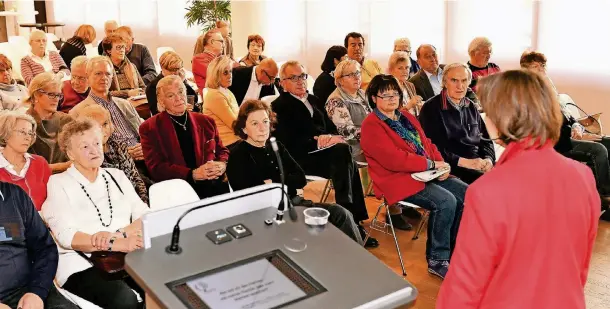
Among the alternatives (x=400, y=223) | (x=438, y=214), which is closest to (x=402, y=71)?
(x=400, y=223)

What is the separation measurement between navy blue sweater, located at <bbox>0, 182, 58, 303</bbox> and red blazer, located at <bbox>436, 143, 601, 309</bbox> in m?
1.45

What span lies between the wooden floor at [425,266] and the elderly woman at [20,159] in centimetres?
178

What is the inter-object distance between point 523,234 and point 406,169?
2026 millimetres

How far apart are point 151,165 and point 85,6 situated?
9.73 m

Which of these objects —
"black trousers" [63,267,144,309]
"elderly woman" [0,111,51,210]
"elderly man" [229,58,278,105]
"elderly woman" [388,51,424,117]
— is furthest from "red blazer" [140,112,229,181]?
"elderly woman" [388,51,424,117]

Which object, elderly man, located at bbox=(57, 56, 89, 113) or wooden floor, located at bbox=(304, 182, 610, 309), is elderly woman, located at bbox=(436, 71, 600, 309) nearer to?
wooden floor, located at bbox=(304, 182, 610, 309)

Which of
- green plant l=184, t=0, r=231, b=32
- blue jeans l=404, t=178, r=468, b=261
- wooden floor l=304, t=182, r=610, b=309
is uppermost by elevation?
green plant l=184, t=0, r=231, b=32

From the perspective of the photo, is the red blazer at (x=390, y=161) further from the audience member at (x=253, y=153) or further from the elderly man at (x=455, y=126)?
the audience member at (x=253, y=153)

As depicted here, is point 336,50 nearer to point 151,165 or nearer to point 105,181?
point 151,165

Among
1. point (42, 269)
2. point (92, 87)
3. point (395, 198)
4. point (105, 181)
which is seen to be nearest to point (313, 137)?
point (395, 198)

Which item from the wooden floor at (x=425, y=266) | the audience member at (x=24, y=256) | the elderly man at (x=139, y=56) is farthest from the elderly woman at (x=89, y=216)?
the elderly man at (x=139, y=56)

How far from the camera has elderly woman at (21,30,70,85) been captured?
6.52 metres

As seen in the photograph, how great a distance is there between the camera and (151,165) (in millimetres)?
3893

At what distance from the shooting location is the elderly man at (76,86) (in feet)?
14.9
